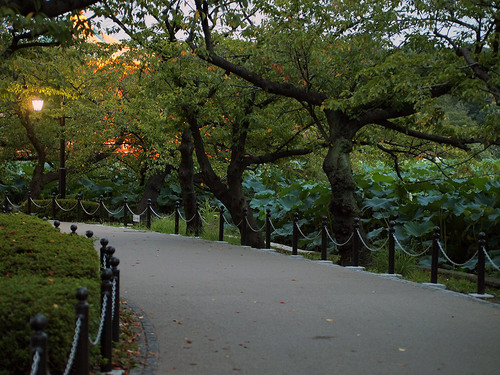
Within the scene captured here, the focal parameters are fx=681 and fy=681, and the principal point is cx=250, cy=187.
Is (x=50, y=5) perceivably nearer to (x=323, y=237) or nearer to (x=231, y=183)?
(x=323, y=237)

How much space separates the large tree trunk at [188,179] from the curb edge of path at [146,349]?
13.7 meters

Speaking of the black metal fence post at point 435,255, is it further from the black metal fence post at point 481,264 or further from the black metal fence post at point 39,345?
the black metal fence post at point 39,345

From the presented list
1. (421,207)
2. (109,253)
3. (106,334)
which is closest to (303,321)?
(109,253)

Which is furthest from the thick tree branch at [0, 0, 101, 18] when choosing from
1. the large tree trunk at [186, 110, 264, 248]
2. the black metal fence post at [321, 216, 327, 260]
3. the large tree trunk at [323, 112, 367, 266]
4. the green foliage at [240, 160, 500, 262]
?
the large tree trunk at [186, 110, 264, 248]

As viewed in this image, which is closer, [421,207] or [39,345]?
[39,345]

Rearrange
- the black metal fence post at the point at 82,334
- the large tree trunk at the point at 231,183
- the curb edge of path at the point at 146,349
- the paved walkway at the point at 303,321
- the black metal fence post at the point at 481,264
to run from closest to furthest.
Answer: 1. the black metal fence post at the point at 82,334
2. the curb edge of path at the point at 146,349
3. the paved walkway at the point at 303,321
4. the black metal fence post at the point at 481,264
5. the large tree trunk at the point at 231,183

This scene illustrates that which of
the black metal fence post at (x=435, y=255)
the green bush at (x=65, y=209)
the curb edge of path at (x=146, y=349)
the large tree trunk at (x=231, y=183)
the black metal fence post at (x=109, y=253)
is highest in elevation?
the large tree trunk at (x=231, y=183)

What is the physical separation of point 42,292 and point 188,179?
17.5 metres

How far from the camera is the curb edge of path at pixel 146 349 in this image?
257 inches

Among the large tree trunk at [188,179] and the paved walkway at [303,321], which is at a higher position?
the large tree trunk at [188,179]

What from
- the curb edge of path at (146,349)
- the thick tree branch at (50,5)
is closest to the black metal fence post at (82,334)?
the curb edge of path at (146,349)

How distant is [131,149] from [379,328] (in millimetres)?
22265

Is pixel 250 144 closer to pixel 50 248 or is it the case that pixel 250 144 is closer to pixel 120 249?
pixel 120 249

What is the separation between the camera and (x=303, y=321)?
8844mm
